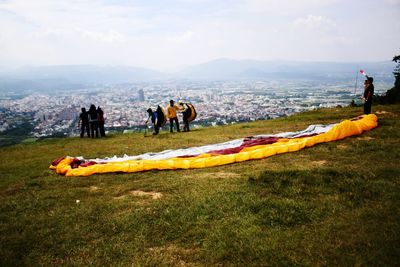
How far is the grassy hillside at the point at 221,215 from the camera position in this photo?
5.75m

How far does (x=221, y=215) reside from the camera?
7258 mm

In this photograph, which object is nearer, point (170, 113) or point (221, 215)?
point (221, 215)

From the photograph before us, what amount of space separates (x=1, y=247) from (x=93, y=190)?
11.7 feet

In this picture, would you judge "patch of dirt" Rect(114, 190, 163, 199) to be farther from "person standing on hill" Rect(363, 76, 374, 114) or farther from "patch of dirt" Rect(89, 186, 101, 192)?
"person standing on hill" Rect(363, 76, 374, 114)

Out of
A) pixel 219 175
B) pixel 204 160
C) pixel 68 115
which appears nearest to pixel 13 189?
pixel 204 160

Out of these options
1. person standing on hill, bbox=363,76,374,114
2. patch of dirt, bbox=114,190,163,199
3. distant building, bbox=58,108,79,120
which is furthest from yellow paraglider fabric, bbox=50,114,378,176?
distant building, bbox=58,108,79,120

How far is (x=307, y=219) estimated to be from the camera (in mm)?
6695

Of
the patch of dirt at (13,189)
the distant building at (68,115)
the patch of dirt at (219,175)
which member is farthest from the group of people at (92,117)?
the distant building at (68,115)

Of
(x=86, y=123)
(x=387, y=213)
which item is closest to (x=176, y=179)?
(x=387, y=213)

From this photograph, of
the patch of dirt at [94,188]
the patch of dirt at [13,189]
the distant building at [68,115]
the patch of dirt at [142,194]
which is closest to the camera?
the patch of dirt at [142,194]

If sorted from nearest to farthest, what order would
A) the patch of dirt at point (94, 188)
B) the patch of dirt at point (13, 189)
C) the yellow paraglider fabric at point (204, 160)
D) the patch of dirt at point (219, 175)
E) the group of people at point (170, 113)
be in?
the patch of dirt at point (219, 175) → the patch of dirt at point (94, 188) → the patch of dirt at point (13, 189) → the yellow paraglider fabric at point (204, 160) → the group of people at point (170, 113)

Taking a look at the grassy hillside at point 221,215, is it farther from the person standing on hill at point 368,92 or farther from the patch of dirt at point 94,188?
the person standing on hill at point 368,92

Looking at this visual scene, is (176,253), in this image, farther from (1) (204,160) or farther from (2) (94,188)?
(1) (204,160)

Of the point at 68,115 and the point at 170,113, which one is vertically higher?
the point at 170,113
